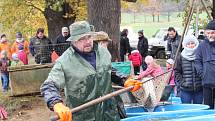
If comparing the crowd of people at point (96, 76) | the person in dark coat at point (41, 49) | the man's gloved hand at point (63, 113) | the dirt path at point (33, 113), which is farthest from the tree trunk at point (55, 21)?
the man's gloved hand at point (63, 113)

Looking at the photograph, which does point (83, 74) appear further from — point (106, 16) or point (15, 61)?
point (15, 61)

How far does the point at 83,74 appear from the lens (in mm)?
4473

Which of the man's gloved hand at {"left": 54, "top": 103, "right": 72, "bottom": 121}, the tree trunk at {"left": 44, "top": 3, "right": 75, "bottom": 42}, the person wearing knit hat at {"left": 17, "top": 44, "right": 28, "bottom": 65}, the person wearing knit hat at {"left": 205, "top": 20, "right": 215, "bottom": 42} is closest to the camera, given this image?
the man's gloved hand at {"left": 54, "top": 103, "right": 72, "bottom": 121}

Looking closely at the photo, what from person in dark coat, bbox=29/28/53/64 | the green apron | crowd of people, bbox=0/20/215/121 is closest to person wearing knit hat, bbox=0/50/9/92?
person in dark coat, bbox=29/28/53/64

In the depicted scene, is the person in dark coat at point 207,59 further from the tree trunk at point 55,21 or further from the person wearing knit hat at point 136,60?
the tree trunk at point 55,21

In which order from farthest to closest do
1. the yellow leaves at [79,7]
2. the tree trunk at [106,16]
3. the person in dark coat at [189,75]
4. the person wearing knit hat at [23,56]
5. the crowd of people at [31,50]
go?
the yellow leaves at [79,7] → the person wearing knit hat at [23,56] → the crowd of people at [31,50] → the tree trunk at [106,16] → the person in dark coat at [189,75]

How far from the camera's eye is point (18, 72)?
35.0 ft

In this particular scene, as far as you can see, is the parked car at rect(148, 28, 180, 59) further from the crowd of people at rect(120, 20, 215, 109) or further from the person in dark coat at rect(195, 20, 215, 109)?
the person in dark coat at rect(195, 20, 215, 109)

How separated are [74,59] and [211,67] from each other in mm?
2668

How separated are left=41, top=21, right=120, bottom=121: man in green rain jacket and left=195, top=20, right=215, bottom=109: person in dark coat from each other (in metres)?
2.21

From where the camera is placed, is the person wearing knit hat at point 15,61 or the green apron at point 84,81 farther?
the person wearing knit hat at point 15,61

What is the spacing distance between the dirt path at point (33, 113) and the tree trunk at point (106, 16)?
1.93 meters

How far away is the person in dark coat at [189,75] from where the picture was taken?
6793 millimetres

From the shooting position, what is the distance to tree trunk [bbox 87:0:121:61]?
9727mm
